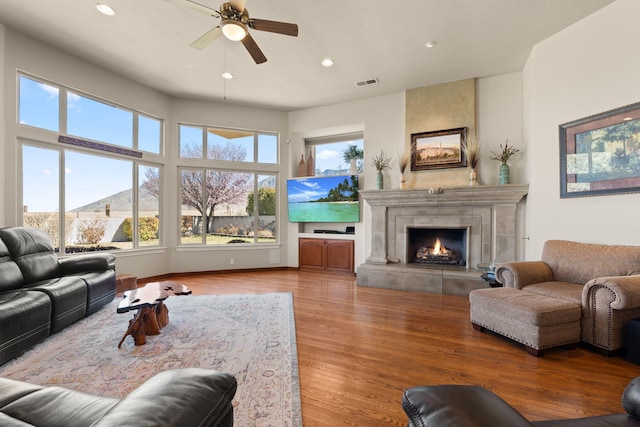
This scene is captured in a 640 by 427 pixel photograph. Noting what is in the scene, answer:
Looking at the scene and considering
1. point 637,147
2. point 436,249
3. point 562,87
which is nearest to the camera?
point 637,147

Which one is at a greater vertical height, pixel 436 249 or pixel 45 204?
pixel 45 204

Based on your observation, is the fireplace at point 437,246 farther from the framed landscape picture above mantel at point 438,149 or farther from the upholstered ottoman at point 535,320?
the upholstered ottoman at point 535,320

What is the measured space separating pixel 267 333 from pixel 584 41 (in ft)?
15.7

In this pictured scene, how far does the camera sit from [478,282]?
4168 millimetres

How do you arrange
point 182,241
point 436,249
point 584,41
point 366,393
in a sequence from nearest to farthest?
point 366,393 < point 584,41 < point 436,249 < point 182,241

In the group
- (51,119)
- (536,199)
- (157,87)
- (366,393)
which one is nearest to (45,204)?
(51,119)

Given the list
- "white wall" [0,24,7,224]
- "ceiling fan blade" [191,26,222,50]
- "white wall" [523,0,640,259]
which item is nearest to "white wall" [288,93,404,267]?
"white wall" [523,0,640,259]

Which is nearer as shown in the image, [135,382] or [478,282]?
[135,382]

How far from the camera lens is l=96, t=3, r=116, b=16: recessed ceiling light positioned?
10.0ft

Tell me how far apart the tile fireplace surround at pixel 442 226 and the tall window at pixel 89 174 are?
13.3ft

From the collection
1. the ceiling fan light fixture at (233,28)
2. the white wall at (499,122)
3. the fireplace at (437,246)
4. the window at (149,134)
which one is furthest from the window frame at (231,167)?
the white wall at (499,122)

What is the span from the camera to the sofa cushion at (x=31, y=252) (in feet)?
9.96

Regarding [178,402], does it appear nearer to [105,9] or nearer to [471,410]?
[471,410]

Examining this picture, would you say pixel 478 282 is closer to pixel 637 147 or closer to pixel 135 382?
pixel 637 147
